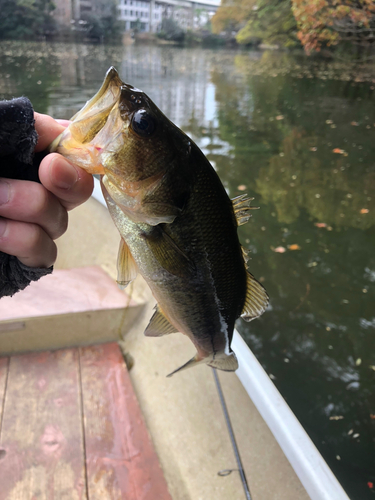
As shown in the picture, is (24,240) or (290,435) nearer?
(24,240)

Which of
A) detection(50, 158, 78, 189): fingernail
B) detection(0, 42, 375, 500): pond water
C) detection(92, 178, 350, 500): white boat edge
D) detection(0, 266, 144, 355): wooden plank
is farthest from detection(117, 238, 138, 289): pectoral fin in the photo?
detection(0, 42, 375, 500): pond water

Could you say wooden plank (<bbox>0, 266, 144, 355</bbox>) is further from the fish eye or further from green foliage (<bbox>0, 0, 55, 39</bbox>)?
green foliage (<bbox>0, 0, 55, 39</bbox>)

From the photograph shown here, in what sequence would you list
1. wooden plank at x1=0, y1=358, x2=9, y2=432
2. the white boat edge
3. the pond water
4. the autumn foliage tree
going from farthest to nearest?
the autumn foliage tree, the pond water, wooden plank at x1=0, y1=358, x2=9, y2=432, the white boat edge

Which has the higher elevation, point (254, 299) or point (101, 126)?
point (101, 126)

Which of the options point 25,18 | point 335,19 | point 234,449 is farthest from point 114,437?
point 335,19

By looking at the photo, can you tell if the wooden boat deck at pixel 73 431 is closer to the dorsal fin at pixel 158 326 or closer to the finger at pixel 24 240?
the dorsal fin at pixel 158 326

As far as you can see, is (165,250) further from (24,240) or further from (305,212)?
(305,212)
